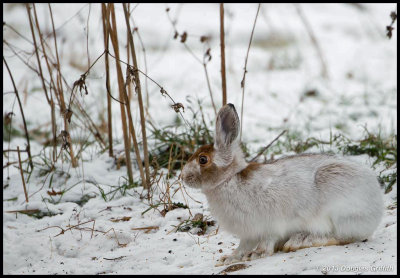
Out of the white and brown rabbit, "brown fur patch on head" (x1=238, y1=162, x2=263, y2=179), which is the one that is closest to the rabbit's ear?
the white and brown rabbit

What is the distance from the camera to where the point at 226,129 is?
300cm

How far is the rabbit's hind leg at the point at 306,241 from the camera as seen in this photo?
9.55 ft

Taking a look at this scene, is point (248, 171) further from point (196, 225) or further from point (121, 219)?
point (121, 219)

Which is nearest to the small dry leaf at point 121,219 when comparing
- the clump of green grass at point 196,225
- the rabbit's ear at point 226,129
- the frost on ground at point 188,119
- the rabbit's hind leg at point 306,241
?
the frost on ground at point 188,119

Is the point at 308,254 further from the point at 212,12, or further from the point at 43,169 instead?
the point at 212,12

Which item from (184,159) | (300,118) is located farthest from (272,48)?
(184,159)

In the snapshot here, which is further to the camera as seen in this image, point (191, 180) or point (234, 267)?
point (191, 180)

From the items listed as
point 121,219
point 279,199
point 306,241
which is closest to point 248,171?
point 279,199

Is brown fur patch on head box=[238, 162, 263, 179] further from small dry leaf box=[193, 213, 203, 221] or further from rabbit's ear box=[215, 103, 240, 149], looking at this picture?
small dry leaf box=[193, 213, 203, 221]

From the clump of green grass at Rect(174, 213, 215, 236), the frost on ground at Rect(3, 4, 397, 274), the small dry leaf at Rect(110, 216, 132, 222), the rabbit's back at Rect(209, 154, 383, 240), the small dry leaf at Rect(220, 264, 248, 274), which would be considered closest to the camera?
the small dry leaf at Rect(220, 264, 248, 274)

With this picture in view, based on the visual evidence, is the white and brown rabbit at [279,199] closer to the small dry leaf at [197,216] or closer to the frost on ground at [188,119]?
the frost on ground at [188,119]

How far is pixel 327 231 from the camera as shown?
9.68ft

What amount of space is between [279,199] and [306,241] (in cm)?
26

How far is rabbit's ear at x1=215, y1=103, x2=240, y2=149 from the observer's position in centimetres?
295
